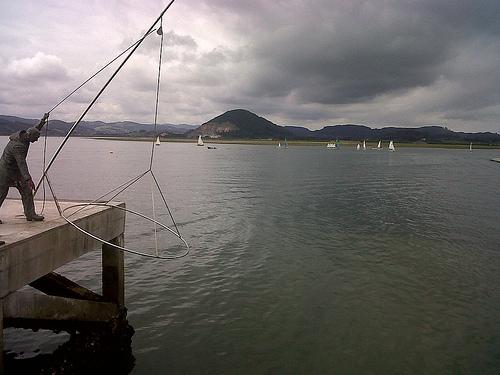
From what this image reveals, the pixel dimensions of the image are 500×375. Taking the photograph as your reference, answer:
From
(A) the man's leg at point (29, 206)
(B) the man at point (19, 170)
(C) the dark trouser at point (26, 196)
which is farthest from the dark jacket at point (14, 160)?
(A) the man's leg at point (29, 206)

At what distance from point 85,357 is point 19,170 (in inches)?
210

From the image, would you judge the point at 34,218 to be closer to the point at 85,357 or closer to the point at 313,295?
the point at 85,357

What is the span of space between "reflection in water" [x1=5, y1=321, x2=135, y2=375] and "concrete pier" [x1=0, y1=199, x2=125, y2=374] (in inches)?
21.9

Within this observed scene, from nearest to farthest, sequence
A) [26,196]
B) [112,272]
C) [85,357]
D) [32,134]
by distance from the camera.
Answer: [26,196] → [32,134] → [85,357] → [112,272]

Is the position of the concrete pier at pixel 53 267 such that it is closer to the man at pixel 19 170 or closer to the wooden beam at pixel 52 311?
the wooden beam at pixel 52 311

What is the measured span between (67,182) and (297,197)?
99.8ft

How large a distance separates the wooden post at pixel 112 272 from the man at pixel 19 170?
290 cm

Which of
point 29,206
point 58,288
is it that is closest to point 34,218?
point 29,206

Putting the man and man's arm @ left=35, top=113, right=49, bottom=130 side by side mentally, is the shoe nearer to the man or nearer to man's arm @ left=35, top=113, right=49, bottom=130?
the man

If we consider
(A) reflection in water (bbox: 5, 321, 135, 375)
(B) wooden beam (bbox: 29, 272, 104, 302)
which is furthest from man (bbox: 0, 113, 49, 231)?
(A) reflection in water (bbox: 5, 321, 135, 375)

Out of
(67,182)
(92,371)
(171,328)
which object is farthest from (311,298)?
(67,182)

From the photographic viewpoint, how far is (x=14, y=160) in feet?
34.1

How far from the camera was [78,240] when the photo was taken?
10195 mm

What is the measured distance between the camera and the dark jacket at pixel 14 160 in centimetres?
1018
